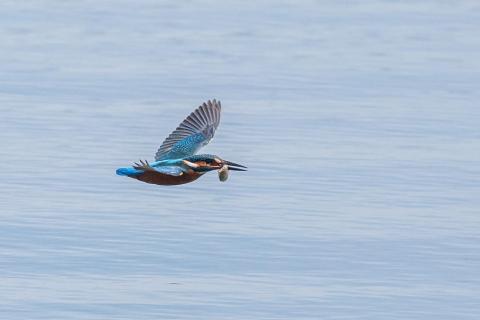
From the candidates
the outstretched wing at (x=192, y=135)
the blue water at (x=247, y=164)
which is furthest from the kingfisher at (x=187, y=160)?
the blue water at (x=247, y=164)

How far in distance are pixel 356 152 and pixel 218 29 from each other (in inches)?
252

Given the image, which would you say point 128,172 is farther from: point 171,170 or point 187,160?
point 187,160

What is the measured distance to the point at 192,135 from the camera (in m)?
11.7

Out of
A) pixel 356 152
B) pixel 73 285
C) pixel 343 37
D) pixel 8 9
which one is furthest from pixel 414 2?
pixel 73 285

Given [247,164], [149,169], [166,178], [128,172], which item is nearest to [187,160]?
[166,178]

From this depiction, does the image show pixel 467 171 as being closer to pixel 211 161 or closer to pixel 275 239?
pixel 275 239

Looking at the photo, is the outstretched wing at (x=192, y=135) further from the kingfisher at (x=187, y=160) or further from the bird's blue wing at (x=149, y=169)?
the bird's blue wing at (x=149, y=169)

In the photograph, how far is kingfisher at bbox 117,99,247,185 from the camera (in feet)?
33.7

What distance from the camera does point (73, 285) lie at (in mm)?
10219

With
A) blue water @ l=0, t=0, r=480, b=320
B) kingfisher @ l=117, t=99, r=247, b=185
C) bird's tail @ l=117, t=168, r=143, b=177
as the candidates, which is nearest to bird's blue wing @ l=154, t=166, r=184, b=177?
kingfisher @ l=117, t=99, r=247, b=185

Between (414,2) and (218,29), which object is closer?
(218,29)

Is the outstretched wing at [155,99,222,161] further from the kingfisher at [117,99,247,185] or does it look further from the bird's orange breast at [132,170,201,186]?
the bird's orange breast at [132,170,201,186]

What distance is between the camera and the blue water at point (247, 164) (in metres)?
10.3

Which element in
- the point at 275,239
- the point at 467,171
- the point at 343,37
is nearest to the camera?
the point at 275,239
